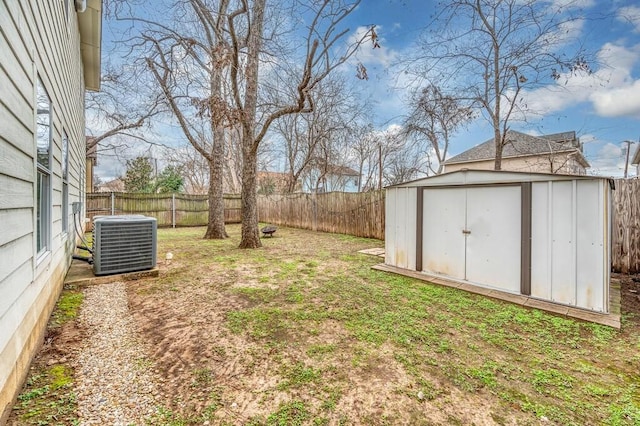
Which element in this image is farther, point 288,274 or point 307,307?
point 288,274

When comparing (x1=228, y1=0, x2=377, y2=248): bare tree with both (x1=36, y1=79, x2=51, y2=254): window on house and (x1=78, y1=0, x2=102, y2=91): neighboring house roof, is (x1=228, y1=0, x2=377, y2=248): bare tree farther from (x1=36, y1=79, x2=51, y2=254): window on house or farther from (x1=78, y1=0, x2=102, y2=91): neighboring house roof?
(x1=36, y1=79, x2=51, y2=254): window on house

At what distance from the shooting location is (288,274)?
4.86m

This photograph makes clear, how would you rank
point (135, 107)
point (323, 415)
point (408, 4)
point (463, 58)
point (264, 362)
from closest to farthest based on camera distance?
1. point (323, 415)
2. point (264, 362)
3. point (408, 4)
4. point (463, 58)
5. point (135, 107)

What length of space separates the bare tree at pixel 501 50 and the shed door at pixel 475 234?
372cm

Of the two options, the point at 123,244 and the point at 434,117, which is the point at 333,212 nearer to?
the point at 434,117

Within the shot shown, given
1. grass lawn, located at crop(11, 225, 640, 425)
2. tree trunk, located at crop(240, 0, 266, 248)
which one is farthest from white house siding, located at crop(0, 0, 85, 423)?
tree trunk, located at crop(240, 0, 266, 248)

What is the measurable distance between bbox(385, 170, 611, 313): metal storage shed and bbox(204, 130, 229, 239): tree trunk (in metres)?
5.96

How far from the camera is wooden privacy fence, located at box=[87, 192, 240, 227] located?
11.3m

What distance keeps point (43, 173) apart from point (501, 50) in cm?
864

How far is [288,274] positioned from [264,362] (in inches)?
106

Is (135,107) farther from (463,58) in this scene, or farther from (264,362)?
(264,362)

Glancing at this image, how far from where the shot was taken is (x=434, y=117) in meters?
9.99

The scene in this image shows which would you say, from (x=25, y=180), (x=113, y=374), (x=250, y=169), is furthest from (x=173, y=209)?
(x=113, y=374)

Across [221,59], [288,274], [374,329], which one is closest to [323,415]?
[374,329]
